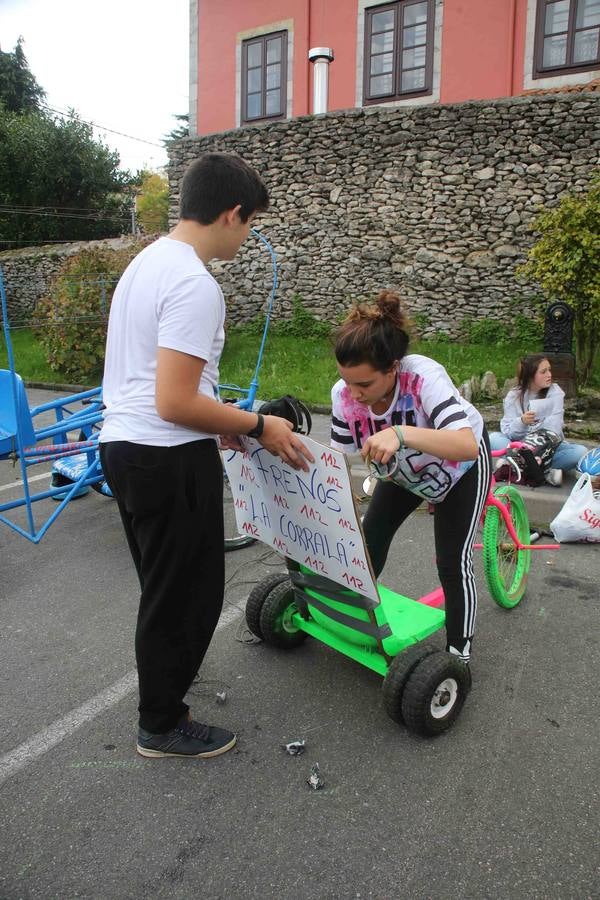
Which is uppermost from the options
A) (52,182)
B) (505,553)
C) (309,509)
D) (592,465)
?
(52,182)

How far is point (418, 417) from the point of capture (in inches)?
99.0

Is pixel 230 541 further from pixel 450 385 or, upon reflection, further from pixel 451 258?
pixel 451 258

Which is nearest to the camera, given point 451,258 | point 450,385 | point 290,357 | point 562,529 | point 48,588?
point 450,385

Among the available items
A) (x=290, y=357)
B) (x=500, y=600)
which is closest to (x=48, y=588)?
(x=500, y=600)

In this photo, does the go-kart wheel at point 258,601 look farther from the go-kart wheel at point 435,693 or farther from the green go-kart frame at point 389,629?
the go-kart wheel at point 435,693

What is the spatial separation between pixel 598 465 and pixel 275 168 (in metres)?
11.6

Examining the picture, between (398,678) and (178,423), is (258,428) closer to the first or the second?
(178,423)

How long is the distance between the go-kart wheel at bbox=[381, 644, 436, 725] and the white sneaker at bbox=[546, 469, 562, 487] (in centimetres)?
341

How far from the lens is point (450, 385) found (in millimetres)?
2473

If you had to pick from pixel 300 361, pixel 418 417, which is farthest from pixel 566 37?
pixel 418 417

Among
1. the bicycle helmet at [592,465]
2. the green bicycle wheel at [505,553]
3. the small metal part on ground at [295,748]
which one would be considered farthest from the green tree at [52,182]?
the small metal part on ground at [295,748]

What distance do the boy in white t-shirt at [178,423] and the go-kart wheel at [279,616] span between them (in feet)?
2.31

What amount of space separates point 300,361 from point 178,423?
972cm

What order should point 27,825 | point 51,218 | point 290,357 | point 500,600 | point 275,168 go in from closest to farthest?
point 27,825, point 500,600, point 290,357, point 275,168, point 51,218
